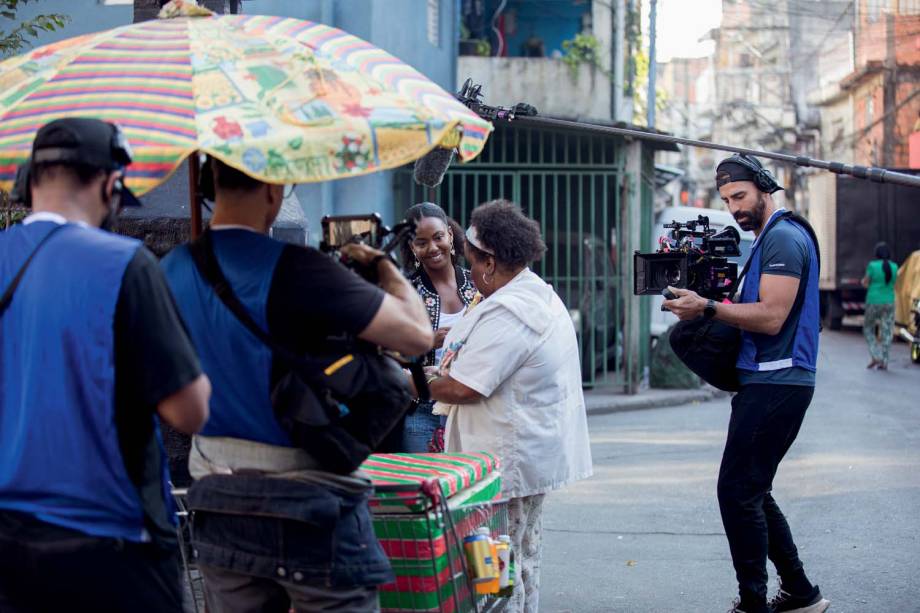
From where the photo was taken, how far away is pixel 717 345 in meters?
5.47

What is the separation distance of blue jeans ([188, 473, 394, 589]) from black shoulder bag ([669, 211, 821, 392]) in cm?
269

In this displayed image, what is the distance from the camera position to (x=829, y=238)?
2938 centimetres

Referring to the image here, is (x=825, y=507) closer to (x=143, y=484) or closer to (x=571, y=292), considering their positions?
(x=143, y=484)

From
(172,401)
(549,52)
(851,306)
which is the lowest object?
(851,306)

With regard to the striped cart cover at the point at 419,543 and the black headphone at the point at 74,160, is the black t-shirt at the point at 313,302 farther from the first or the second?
the striped cart cover at the point at 419,543

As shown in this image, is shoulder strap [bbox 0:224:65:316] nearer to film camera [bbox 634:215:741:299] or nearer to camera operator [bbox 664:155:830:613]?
camera operator [bbox 664:155:830:613]

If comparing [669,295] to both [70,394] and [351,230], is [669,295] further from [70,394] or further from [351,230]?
A: [70,394]

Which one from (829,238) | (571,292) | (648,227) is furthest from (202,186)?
(829,238)

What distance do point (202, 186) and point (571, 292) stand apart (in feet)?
44.2

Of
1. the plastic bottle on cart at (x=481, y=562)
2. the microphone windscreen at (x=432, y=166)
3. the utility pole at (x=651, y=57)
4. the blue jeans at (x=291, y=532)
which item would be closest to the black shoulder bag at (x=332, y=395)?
the blue jeans at (x=291, y=532)

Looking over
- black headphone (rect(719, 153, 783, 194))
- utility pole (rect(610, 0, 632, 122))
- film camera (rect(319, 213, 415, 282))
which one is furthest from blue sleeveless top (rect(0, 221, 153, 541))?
utility pole (rect(610, 0, 632, 122))

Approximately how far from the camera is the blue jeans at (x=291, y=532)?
304cm

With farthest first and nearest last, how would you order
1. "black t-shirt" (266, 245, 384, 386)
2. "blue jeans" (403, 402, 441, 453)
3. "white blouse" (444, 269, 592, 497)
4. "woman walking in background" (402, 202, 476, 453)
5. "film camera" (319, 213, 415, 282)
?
"woman walking in background" (402, 202, 476, 453)
"blue jeans" (403, 402, 441, 453)
"white blouse" (444, 269, 592, 497)
"film camera" (319, 213, 415, 282)
"black t-shirt" (266, 245, 384, 386)

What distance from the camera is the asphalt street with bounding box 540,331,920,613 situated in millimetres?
6465
